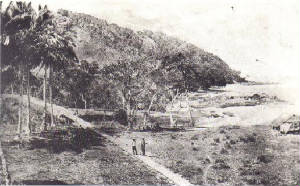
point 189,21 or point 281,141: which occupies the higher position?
point 189,21

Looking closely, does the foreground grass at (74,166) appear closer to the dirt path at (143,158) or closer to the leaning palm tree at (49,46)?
the dirt path at (143,158)

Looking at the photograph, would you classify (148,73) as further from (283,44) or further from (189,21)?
(283,44)

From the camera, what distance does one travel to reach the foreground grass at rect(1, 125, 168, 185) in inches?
557

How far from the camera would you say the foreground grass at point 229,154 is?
1445 centimetres

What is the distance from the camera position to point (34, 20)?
15242 millimetres

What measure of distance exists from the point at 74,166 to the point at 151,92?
12.9 feet

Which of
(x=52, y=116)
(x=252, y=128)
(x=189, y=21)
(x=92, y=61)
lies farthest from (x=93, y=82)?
(x=252, y=128)

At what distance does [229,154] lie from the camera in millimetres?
15531

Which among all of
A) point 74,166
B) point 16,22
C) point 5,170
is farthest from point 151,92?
point 5,170

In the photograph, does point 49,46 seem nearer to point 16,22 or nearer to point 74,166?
point 16,22

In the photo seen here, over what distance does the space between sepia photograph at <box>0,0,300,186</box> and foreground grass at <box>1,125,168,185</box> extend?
0.04 m

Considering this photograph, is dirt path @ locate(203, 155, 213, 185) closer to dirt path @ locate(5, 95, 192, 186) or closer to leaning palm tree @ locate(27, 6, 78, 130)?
dirt path @ locate(5, 95, 192, 186)

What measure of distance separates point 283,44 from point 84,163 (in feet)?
25.8

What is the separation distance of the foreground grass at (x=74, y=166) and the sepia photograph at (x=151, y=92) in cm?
4
